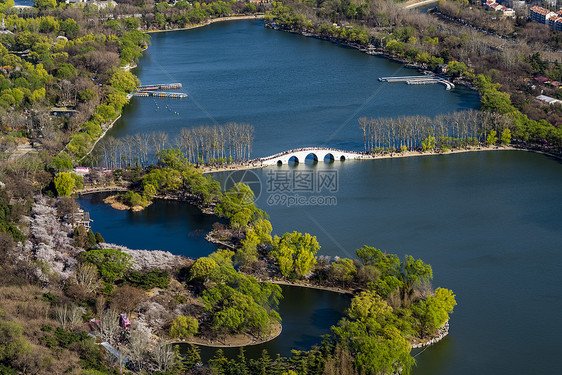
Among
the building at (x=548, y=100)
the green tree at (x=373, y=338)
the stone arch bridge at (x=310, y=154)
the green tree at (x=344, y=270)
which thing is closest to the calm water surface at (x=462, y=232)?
the stone arch bridge at (x=310, y=154)

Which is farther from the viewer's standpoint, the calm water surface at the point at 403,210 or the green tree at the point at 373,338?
the calm water surface at the point at 403,210

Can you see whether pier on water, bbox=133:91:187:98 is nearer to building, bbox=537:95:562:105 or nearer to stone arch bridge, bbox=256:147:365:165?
stone arch bridge, bbox=256:147:365:165

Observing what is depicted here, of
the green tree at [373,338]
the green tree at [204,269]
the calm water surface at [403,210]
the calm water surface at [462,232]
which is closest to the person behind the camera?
the green tree at [373,338]

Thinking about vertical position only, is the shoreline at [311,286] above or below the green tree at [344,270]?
below

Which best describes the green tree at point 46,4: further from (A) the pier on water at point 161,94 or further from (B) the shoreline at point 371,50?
(A) the pier on water at point 161,94

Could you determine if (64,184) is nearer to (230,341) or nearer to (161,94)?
(230,341)

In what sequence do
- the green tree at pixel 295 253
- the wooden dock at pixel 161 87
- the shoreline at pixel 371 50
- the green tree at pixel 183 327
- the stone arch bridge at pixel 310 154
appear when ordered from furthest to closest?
1. the shoreline at pixel 371 50
2. the wooden dock at pixel 161 87
3. the stone arch bridge at pixel 310 154
4. the green tree at pixel 295 253
5. the green tree at pixel 183 327

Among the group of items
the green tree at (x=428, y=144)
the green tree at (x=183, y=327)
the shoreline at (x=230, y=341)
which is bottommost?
the shoreline at (x=230, y=341)

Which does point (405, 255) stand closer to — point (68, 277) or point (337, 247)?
point (337, 247)

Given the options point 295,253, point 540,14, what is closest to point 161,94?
point 295,253
